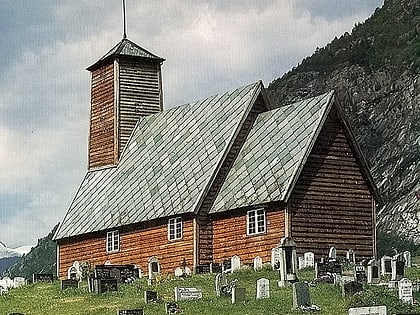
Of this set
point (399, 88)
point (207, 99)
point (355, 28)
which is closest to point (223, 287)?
point (207, 99)

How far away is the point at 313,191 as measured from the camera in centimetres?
4431

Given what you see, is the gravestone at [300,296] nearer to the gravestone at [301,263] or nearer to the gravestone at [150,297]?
the gravestone at [150,297]

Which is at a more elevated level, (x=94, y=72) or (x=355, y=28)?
(x=355, y=28)

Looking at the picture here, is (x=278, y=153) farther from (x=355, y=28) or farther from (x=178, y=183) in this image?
(x=355, y=28)

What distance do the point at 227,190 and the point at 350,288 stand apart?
16044mm

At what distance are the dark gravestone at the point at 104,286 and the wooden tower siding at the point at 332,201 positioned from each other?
9.57m

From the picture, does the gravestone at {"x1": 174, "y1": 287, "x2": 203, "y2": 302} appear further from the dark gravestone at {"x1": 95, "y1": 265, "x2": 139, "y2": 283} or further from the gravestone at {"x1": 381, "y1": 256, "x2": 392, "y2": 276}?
the dark gravestone at {"x1": 95, "y1": 265, "x2": 139, "y2": 283}

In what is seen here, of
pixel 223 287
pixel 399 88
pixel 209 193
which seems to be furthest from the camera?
pixel 399 88

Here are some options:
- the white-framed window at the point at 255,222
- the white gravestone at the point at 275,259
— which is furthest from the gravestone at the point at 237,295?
the white-framed window at the point at 255,222

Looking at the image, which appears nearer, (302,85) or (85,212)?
(85,212)

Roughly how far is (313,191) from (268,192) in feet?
6.57

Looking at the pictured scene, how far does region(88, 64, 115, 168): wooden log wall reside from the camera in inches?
2274

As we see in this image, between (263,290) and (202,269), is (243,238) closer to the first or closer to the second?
(202,269)

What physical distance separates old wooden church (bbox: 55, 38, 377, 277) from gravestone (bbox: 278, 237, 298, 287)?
871 centimetres
